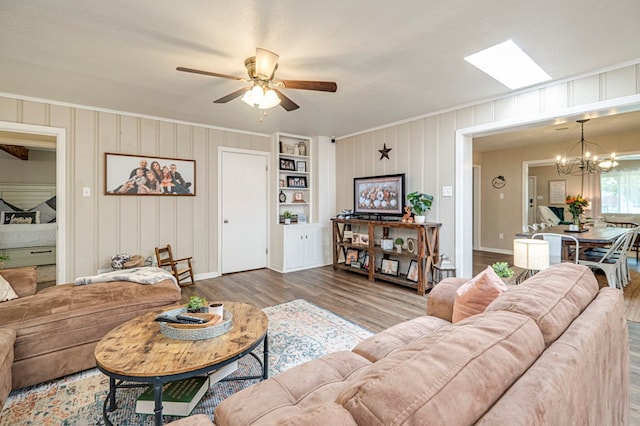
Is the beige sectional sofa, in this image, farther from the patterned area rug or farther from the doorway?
the doorway

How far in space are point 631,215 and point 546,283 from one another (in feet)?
29.0

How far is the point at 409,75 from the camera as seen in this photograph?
2.85m

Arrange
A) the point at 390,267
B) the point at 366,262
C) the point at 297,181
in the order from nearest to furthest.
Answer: the point at 390,267 → the point at 366,262 → the point at 297,181

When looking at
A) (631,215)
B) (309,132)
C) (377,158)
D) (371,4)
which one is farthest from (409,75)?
(631,215)

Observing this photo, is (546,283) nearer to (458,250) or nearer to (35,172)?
(458,250)

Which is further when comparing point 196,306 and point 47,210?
point 47,210

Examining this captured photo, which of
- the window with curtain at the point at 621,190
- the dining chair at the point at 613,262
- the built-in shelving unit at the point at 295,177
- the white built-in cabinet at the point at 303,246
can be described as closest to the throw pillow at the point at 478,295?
the dining chair at the point at 613,262

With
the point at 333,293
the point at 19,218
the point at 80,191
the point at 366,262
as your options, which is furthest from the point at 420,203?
the point at 19,218

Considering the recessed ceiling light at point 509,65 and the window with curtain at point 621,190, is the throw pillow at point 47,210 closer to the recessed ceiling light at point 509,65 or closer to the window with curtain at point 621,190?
the recessed ceiling light at point 509,65

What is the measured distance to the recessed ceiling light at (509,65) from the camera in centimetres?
247

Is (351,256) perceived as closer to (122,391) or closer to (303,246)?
(303,246)

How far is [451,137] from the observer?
390 cm

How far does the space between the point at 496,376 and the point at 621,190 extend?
9831mm

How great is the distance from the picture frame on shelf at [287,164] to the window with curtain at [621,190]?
7909mm
